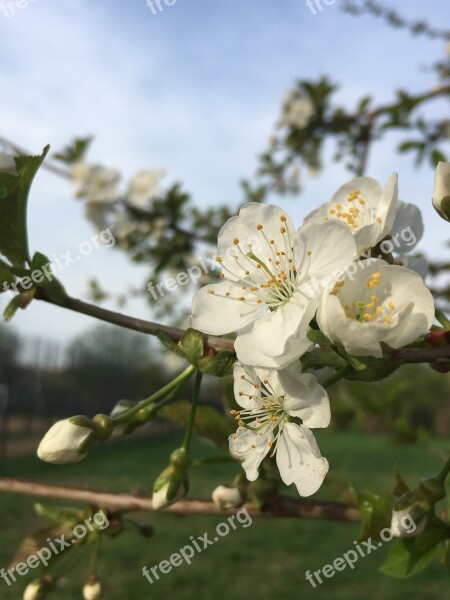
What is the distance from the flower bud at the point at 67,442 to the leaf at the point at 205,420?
9.0 inches

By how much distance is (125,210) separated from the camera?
2.33 m

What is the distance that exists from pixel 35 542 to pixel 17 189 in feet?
1.86

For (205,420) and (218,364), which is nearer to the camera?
(218,364)

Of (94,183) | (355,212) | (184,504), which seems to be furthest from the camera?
(94,183)

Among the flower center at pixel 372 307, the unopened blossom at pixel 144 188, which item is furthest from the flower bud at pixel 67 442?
the unopened blossom at pixel 144 188

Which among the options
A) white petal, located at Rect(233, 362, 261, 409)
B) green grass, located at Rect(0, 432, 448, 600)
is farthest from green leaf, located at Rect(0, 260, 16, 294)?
green grass, located at Rect(0, 432, 448, 600)

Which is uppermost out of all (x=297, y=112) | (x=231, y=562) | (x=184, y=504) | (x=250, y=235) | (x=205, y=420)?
(x=297, y=112)

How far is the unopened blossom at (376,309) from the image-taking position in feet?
1.79

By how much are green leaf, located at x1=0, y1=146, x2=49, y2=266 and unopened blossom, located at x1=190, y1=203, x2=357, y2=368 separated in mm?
218

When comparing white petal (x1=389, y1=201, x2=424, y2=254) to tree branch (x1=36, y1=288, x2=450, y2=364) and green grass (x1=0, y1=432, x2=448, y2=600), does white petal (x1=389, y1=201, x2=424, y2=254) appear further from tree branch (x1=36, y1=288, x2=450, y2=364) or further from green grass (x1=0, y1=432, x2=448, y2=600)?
green grass (x1=0, y1=432, x2=448, y2=600)

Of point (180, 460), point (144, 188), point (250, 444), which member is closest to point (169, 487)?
point (180, 460)

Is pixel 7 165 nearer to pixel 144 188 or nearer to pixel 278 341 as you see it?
pixel 278 341

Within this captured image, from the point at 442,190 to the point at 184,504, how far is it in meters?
0.60

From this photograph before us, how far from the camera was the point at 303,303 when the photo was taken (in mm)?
632
